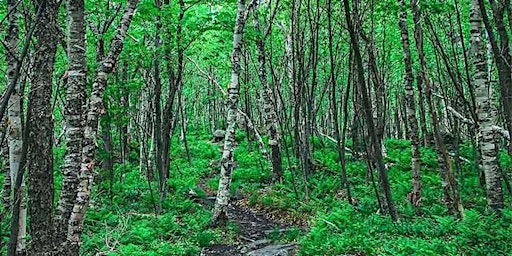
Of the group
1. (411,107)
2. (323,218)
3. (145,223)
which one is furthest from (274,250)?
(411,107)

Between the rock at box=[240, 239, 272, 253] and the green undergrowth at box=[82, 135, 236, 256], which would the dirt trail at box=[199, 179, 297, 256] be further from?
the green undergrowth at box=[82, 135, 236, 256]

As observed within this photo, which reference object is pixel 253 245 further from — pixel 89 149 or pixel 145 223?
pixel 89 149

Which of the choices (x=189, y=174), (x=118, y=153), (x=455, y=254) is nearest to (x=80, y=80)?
(x=455, y=254)

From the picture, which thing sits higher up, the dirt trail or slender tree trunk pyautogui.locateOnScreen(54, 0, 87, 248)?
slender tree trunk pyautogui.locateOnScreen(54, 0, 87, 248)

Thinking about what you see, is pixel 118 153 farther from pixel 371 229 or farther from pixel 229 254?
pixel 371 229

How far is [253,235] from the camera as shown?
10281 mm

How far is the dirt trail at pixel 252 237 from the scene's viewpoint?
27.2ft

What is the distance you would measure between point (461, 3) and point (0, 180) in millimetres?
16680

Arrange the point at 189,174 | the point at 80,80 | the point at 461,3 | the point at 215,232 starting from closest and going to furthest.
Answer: the point at 80,80 < the point at 215,232 < the point at 461,3 < the point at 189,174

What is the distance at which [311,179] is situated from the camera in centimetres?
1473

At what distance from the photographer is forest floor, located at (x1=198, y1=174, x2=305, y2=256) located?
27.4 feet

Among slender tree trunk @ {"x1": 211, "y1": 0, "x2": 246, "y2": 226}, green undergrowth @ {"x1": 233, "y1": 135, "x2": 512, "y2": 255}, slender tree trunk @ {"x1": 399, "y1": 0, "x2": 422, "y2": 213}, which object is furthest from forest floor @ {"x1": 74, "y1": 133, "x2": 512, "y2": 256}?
slender tree trunk @ {"x1": 399, "y1": 0, "x2": 422, "y2": 213}

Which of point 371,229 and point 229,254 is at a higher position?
point 371,229

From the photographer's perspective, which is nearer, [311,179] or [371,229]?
[371,229]
